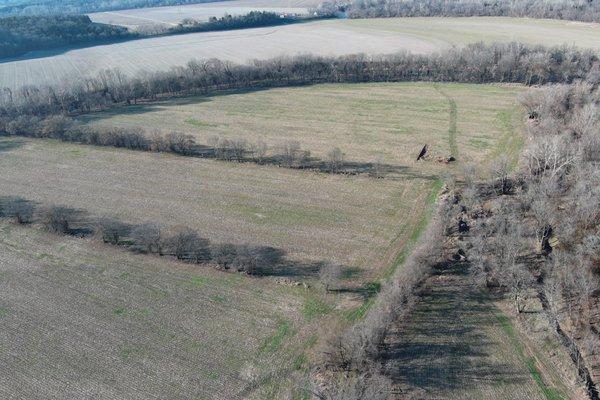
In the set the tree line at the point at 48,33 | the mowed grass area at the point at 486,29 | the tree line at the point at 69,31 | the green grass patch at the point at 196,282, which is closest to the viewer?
the green grass patch at the point at 196,282

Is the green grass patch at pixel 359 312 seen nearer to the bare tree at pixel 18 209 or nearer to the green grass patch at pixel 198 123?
the bare tree at pixel 18 209

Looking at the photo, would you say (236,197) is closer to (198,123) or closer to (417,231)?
(417,231)

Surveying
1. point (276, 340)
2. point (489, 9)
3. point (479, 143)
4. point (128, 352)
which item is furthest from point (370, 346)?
point (489, 9)

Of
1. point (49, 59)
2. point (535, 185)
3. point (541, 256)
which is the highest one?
point (49, 59)

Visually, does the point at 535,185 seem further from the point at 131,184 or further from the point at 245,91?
the point at 245,91

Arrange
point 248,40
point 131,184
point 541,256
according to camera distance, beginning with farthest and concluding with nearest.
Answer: point 248,40
point 131,184
point 541,256

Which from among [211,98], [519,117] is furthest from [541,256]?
[211,98]

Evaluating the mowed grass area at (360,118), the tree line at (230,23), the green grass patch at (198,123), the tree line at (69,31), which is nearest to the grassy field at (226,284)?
the mowed grass area at (360,118)
